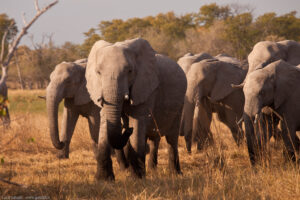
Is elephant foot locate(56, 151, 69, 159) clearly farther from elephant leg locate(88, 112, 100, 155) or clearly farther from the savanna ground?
elephant leg locate(88, 112, 100, 155)

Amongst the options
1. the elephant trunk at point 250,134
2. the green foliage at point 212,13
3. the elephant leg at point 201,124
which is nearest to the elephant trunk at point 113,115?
the elephant trunk at point 250,134

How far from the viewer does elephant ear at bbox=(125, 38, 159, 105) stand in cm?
579

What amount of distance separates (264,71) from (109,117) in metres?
2.88

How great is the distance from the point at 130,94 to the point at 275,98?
2.50 meters

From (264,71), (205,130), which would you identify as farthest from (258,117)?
(205,130)

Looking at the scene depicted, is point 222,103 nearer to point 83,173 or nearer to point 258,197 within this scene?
point 83,173

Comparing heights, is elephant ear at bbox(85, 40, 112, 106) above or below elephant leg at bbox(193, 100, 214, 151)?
above

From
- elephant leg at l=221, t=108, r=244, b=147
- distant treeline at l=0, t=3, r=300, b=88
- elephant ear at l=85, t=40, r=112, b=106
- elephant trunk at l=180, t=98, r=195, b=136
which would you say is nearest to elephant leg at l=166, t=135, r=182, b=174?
elephant ear at l=85, t=40, r=112, b=106

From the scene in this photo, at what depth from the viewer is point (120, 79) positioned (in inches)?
210

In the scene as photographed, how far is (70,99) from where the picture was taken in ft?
27.8

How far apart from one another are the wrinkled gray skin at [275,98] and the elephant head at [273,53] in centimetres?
148

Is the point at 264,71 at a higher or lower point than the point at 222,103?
higher

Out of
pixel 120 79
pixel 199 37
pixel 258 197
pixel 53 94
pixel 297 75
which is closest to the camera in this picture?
pixel 258 197

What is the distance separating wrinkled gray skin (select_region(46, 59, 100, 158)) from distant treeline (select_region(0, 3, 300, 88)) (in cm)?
1664
